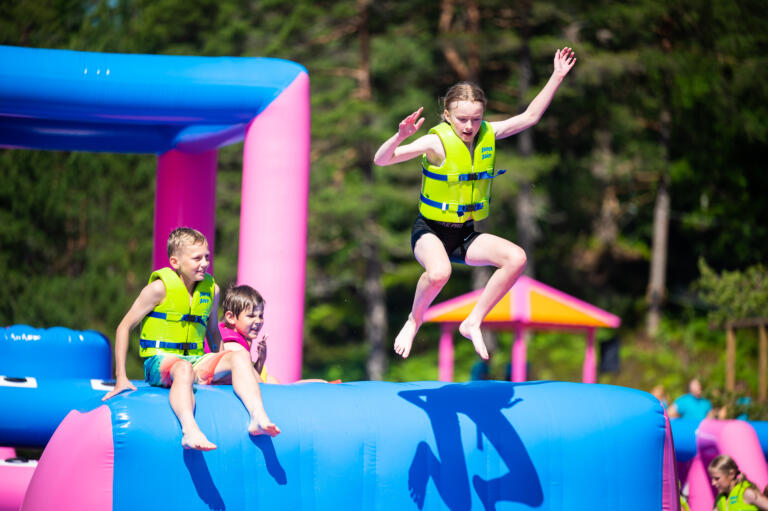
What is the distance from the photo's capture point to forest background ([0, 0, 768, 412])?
13523mm

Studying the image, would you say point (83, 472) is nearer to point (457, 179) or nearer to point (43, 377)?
point (457, 179)

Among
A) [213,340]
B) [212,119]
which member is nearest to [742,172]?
[212,119]

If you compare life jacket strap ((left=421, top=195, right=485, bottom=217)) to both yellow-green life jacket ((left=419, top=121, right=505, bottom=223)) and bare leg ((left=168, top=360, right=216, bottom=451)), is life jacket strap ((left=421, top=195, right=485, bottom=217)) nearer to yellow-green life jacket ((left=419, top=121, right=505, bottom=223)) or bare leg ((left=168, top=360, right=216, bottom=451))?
yellow-green life jacket ((left=419, top=121, right=505, bottom=223))

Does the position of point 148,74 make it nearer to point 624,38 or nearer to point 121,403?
point 121,403

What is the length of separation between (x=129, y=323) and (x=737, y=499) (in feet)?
12.8

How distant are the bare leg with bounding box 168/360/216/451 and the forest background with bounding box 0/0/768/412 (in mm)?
9153

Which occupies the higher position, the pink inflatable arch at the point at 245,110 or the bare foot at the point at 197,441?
the pink inflatable arch at the point at 245,110

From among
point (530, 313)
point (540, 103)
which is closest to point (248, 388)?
point (540, 103)

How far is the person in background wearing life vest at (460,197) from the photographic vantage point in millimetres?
4254

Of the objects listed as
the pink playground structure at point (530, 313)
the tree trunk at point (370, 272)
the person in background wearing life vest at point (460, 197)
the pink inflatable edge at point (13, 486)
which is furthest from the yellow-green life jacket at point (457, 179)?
the tree trunk at point (370, 272)

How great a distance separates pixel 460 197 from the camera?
4453 millimetres

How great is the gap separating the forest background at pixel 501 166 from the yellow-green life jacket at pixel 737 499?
9.08m

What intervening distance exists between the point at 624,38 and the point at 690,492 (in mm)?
12033

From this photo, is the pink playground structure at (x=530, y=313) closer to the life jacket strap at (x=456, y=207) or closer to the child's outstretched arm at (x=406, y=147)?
the life jacket strap at (x=456, y=207)
